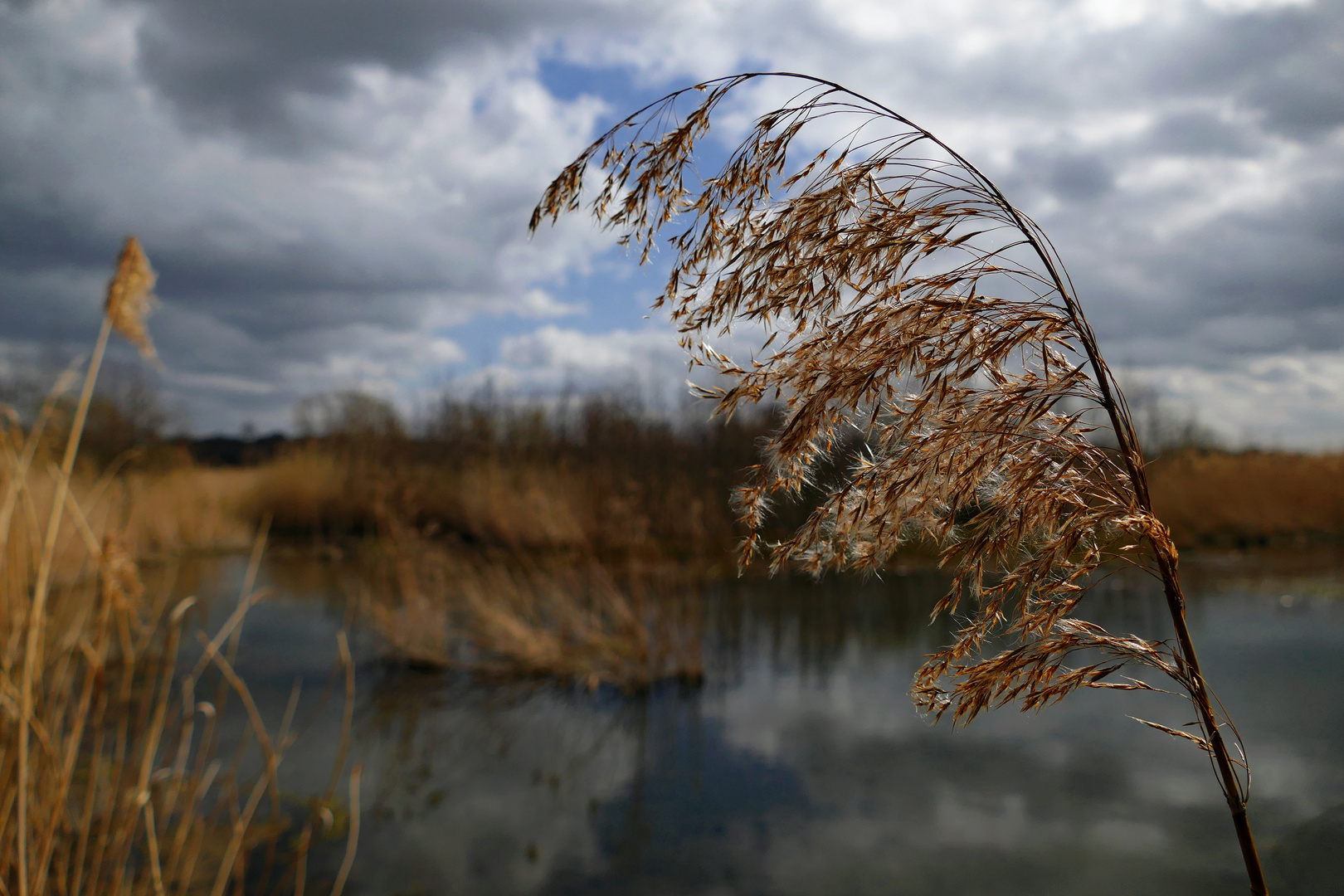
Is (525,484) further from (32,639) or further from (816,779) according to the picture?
(32,639)

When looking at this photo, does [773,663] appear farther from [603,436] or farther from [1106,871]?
[603,436]

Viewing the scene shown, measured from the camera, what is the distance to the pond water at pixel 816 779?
388cm

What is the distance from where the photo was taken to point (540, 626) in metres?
7.43

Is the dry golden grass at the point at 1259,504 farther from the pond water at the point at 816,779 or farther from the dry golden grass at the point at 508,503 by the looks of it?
the dry golden grass at the point at 508,503

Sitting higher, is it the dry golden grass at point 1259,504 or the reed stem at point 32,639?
the dry golden grass at point 1259,504

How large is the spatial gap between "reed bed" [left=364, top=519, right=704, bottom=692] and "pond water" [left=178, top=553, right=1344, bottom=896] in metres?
0.21

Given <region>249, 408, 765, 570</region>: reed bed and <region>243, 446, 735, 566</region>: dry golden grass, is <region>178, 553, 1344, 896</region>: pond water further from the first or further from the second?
<region>249, 408, 765, 570</region>: reed bed

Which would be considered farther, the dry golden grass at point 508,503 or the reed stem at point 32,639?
the dry golden grass at point 508,503

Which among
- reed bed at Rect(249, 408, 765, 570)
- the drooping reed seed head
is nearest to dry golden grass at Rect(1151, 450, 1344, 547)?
reed bed at Rect(249, 408, 765, 570)

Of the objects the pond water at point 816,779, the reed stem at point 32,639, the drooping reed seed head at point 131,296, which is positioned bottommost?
the pond water at point 816,779

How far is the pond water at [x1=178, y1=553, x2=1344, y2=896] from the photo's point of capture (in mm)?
3883

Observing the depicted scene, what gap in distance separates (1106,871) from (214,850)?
14.8 feet

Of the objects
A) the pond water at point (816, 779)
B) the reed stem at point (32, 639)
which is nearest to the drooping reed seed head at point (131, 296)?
the reed stem at point (32, 639)

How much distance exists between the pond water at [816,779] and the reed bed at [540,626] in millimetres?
210
